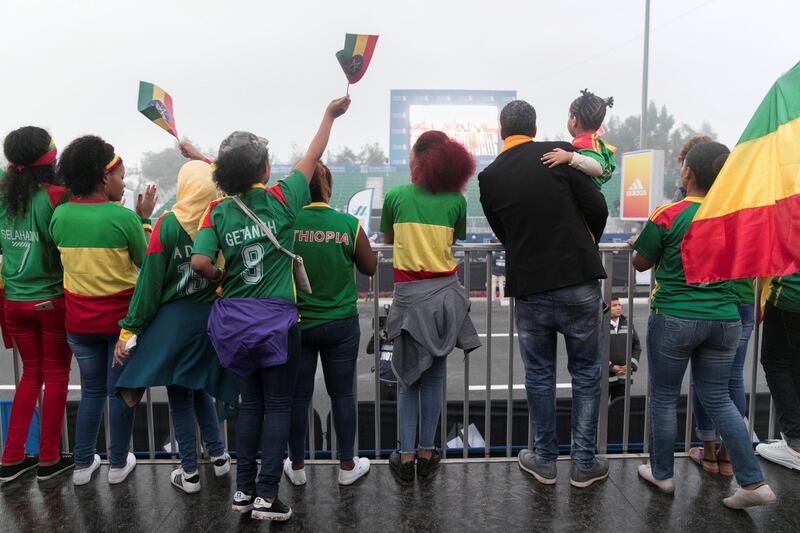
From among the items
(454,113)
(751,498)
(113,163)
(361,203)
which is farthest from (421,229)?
(454,113)

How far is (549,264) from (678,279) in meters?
0.60

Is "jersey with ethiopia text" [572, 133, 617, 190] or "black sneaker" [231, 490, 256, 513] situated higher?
"jersey with ethiopia text" [572, 133, 617, 190]

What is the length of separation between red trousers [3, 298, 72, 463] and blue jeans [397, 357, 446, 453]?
6.07 feet

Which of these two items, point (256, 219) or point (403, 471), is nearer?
point (256, 219)

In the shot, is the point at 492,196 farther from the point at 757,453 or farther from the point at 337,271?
the point at 757,453

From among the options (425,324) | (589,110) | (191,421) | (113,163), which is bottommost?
(191,421)

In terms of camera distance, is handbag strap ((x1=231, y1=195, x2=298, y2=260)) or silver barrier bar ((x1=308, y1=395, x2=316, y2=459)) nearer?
handbag strap ((x1=231, y1=195, x2=298, y2=260))

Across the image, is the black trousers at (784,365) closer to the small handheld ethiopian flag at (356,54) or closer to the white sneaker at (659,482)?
the white sneaker at (659,482)

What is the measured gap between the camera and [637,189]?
18438 millimetres

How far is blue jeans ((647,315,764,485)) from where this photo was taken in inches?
108

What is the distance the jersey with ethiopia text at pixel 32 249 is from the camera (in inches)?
120

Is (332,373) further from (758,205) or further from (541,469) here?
(758,205)

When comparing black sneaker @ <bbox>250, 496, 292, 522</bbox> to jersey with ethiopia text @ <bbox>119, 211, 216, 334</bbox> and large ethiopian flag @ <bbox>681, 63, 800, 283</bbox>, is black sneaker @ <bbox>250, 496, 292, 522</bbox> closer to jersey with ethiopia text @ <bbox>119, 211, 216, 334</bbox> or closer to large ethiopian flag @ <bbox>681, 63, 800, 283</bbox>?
jersey with ethiopia text @ <bbox>119, 211, 216, 334</bbox>

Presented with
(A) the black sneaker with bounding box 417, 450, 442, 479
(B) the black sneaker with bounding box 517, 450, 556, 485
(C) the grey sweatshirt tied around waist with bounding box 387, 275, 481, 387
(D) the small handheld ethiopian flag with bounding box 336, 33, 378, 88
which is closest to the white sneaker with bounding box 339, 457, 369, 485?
(A) the black sneaker with bounding box 417, 450, 442, 479
